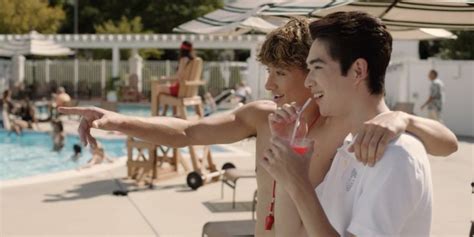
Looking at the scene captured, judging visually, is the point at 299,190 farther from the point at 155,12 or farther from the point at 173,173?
the point at 155,12

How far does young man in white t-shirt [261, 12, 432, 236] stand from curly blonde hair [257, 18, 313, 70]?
55cm

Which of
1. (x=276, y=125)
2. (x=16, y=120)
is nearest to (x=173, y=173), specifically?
(x=276, y=125)

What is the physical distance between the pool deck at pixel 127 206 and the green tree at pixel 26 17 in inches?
1323

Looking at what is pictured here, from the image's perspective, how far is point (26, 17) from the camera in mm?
42562

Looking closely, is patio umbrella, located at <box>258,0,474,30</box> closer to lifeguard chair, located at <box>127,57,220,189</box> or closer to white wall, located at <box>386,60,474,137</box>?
lifeguard chair, located at <box>127,57,220,189</box>

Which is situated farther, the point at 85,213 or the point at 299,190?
the point at 85,213

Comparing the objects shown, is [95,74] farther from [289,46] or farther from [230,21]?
[289,46]

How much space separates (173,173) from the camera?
1018 cm

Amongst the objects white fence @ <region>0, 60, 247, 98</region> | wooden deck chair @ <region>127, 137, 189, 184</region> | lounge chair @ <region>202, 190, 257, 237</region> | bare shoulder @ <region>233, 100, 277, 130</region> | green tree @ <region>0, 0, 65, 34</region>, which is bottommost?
wooden deck chair @ <region>127, 137, 189, 184</region>

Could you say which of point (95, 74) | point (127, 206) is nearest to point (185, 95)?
point (127, 206)

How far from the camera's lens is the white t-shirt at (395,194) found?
1422 millimetres

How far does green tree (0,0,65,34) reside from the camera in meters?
42.2

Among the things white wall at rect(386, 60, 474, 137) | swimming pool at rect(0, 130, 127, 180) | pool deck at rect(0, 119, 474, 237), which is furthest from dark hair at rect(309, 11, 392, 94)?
white wall at rect(386, 60, 474, 137)

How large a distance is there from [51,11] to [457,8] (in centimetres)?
4106
